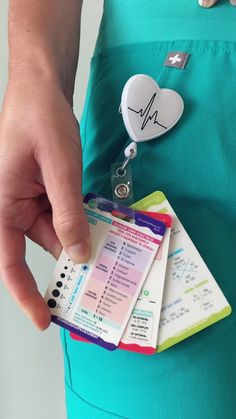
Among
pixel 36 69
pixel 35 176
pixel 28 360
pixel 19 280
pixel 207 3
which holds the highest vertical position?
pixel 207 3

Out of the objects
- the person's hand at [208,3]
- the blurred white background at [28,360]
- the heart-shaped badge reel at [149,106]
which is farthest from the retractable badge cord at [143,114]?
the blurred white background at [28,360]

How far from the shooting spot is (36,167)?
20.0 inches

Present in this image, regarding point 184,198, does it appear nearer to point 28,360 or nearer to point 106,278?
point 106,278

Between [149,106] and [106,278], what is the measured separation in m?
0.20

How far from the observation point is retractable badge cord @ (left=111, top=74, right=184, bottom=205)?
0.55 meters

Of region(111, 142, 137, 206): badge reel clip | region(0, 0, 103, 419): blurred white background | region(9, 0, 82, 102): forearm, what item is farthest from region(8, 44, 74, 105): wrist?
region(0, 0, 103, 419): blurred white background

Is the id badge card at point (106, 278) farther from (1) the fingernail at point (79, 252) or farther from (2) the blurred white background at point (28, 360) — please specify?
(2) the blurred white background at point (28, 360)

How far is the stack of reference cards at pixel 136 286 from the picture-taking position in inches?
19.9

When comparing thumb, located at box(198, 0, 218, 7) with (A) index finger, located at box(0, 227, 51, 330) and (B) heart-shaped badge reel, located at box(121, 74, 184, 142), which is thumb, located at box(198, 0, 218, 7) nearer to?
(B) heart-shaped badge reel, located at box(121, 74, 184, 142)

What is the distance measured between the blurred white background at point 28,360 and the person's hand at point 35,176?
0.46 metres

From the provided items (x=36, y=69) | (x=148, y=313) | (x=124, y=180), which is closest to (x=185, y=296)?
(x=148, y=313)

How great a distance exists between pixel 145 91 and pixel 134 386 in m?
0.31

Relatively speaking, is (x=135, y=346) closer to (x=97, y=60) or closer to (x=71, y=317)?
(x=71, y=317)

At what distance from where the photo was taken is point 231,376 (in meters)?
0.50
